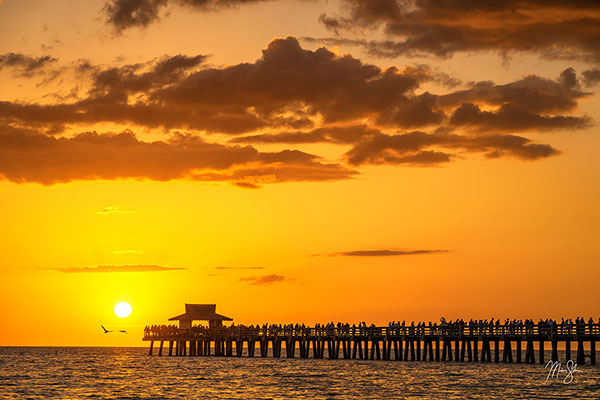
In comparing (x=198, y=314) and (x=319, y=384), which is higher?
(x=198, y=314)

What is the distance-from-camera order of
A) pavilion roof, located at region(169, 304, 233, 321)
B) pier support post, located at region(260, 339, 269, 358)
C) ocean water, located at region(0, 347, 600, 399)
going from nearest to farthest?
1. ocean water, located at region(0, 347, 600, 399)
2. pier support post, located at region(260, 339, 269, 358)
3. pavilion roof, located at region(169, 304, 233, 321)

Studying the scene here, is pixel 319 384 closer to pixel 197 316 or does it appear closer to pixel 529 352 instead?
pixel 529 352

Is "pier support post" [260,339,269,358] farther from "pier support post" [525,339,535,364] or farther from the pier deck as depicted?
"pier support post" [525,339,535,364]

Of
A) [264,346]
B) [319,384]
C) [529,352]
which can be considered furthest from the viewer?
[264,346]

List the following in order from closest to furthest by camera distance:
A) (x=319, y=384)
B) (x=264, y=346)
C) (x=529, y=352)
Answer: (x=319, y=384), (x=529, y=352), (x=264, y=346)

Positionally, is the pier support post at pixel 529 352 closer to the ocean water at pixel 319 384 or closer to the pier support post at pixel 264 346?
the ocean water at pixel 319 384

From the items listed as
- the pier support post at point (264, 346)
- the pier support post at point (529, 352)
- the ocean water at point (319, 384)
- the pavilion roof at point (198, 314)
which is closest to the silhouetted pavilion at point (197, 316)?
the pavilion roof at point (198, 314)

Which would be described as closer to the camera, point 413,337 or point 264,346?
point 413,337

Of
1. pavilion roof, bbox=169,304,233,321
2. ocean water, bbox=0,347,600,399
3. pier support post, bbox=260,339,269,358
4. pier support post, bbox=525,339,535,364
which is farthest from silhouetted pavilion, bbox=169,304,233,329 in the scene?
pier support post, bbox=525,339,535,364

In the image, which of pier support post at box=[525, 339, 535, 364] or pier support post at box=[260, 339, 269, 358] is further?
pier support post at box=[260, 339, 269, 358]

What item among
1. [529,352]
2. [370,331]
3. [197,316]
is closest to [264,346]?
[197,316]

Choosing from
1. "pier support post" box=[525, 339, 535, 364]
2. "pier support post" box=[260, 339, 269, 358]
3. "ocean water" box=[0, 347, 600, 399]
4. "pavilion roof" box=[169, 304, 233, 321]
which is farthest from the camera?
"pavilion roof" box=[169, 304, 233, 321]

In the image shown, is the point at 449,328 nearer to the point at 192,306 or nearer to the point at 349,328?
the point at 349,328

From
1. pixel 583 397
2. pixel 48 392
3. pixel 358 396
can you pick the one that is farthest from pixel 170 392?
pixel 583 397
